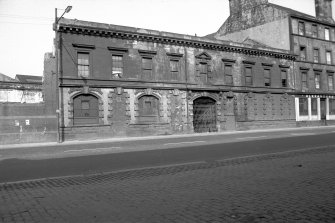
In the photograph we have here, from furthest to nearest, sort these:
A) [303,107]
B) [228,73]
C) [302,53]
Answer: [302,53] → [303,107] → [228,73]

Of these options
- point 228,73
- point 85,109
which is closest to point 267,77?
point 228,73

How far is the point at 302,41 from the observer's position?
40.1 metres

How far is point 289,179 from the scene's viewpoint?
273 inches

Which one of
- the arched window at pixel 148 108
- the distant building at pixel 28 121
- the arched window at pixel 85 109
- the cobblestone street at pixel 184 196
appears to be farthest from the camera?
the arched window at pixel 148 108

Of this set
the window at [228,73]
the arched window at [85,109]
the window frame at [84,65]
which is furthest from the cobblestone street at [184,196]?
the window at [228,73]

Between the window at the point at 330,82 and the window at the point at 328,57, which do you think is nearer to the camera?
the window at the point at 330,82

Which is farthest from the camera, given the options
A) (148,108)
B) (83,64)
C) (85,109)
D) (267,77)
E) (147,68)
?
(267,77)

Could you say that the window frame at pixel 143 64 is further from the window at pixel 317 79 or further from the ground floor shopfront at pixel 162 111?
the window at pixel 317 79

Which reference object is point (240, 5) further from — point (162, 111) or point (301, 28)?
point (162, 111)

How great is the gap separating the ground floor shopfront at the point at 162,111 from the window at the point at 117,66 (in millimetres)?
1291

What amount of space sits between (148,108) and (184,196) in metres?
22.4

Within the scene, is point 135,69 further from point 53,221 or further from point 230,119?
point 53,221

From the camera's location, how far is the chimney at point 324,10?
4550 centimetres

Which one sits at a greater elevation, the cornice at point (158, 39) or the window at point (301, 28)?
the window at point (301, 28)
